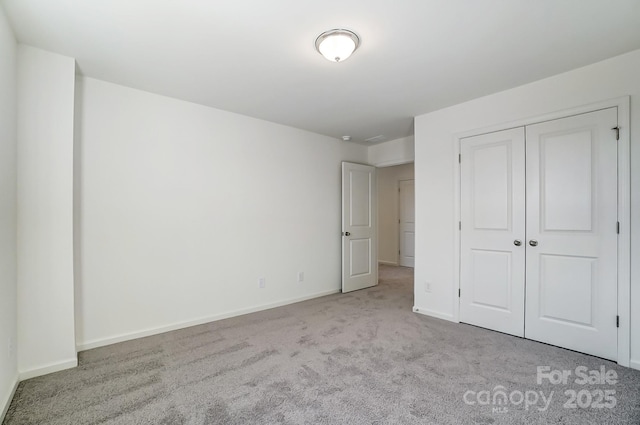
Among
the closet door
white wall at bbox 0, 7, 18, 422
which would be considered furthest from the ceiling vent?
white wall at bbox 0, 7, 18, 422

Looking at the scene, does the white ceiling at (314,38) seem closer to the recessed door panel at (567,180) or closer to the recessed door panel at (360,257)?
the recessed door panel at (567,180)

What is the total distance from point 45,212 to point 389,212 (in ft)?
21.8

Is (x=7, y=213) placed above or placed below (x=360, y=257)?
above

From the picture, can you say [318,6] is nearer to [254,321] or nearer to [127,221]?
[127,221]

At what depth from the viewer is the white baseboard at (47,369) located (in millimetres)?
2178

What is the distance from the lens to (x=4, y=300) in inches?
74.9

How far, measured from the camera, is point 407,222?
734 cm

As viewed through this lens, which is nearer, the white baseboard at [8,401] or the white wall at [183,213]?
the white baseboard at [8,401]

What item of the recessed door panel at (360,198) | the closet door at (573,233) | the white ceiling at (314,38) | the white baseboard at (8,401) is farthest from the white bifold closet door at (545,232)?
the white baseboard at (8,401)

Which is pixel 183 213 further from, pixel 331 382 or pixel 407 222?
pixel 407 222

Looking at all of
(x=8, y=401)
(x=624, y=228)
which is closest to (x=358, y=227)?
(x=624, y=228)

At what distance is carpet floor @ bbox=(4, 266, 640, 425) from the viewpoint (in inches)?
70.1

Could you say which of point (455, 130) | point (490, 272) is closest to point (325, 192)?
point (455, 130)

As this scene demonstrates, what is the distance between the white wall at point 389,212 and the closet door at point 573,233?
4.65m
